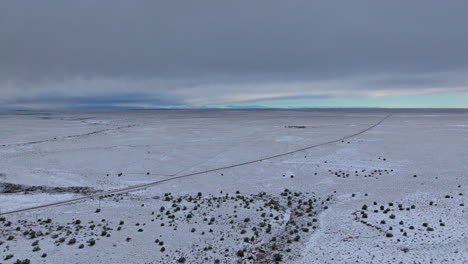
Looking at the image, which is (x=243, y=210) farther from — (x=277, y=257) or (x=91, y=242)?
(x=91, y=242)

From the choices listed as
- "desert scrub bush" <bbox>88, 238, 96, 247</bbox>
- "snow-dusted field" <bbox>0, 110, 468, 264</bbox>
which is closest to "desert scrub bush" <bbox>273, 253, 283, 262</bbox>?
"snow-dusted field" <bbox>0, 110, 468, 264</bbox>

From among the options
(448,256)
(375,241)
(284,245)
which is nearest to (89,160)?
(284,245)

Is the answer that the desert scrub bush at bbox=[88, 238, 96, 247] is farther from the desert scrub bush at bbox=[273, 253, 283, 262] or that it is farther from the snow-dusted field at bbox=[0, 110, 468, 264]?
the desert scrub bush at bbox=[273, 253, 283, 262]

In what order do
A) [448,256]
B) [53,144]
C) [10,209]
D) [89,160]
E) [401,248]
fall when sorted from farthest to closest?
[53,144] → [89,160] → [10,209] → [401,248] → [448,256]

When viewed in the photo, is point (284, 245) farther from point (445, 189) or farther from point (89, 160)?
point (89, 160)

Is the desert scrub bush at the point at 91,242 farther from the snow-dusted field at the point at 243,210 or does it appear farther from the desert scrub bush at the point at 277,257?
the desert scrub bush at the point at 277,257

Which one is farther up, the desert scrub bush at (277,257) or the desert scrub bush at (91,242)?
the desert scrub bush at (277,257)

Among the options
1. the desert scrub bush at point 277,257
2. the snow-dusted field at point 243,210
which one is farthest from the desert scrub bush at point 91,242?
the desert scrub bush at point 277,257

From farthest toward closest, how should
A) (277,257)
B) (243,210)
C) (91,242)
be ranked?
(243,210)
(91,242)
(277,257)

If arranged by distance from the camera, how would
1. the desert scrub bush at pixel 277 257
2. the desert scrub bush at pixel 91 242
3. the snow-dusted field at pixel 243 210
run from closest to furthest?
the desert scrub bush at pixel 277 257 → the snow-dusted field at pixel 243 210 → the desert scrub bush at pixel 91 242

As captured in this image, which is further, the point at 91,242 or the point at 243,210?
the point at 243,210

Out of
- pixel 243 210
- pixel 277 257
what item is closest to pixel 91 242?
pixel 243 210
